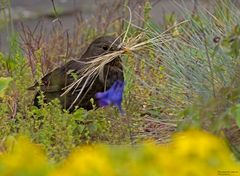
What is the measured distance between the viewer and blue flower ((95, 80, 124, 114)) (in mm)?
4664

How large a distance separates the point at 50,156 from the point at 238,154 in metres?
0.84

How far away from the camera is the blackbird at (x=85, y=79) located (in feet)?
16.8

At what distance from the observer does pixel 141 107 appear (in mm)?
5227

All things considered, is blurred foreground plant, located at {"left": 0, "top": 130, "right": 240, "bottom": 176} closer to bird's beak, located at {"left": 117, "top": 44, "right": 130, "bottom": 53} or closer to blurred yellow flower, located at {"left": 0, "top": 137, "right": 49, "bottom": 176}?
blurred yellow flower, located at {"left": 0, "top": 137, "right": 49, "bottom": 176}

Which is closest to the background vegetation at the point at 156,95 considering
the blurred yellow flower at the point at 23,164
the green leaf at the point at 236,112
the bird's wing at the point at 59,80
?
the green leaf at the point at 236,112

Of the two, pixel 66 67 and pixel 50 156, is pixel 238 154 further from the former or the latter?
pixel 66 67

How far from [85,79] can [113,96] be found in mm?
506

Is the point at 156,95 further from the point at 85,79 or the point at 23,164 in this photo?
the point at 23,164

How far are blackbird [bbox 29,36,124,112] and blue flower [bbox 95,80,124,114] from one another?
0.65ft

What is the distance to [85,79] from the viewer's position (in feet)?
16.9

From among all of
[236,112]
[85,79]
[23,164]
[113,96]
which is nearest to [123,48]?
[85,79]

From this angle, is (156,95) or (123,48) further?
(156,95)

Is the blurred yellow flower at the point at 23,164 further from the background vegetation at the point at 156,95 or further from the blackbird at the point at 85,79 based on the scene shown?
the blackbird at the point at 85,79

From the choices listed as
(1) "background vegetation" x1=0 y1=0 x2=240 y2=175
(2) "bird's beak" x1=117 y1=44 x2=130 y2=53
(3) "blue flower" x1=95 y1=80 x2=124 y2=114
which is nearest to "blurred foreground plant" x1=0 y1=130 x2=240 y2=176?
(1) "background vegetation" x1=0 y1=0 x2=240 y2=175
